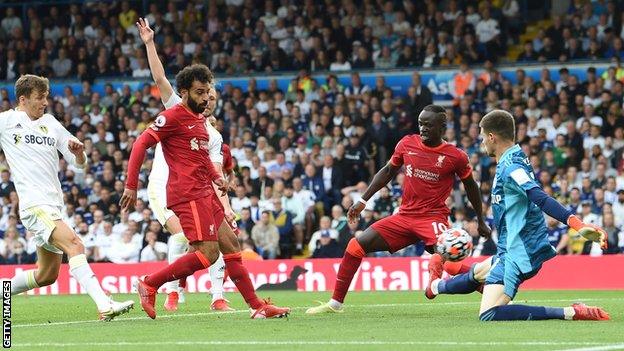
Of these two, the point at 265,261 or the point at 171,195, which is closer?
the point at 171,195

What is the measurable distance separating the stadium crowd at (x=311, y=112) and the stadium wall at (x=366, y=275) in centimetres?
114

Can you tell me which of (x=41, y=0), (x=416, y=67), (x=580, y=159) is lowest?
(x=580, y=159)

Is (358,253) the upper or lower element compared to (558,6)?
lower

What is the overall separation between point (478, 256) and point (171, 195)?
1068cm

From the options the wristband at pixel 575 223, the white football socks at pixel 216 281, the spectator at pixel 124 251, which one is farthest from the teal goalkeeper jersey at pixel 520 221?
the spectator at pixel 124 251

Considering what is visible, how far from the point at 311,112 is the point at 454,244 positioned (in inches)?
560

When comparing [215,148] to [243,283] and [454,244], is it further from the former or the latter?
[454,244]

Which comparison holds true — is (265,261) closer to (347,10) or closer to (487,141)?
(347,10)

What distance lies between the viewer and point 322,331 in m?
10.9

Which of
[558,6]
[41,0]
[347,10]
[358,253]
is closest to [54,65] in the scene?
[41,0]

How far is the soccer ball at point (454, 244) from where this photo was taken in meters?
13.0

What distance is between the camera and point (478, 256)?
22.0 metres

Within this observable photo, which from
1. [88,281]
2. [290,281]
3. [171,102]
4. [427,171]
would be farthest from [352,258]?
[290,281]

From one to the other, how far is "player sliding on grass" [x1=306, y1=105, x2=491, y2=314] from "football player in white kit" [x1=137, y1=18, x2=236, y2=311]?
1577 millimetres
